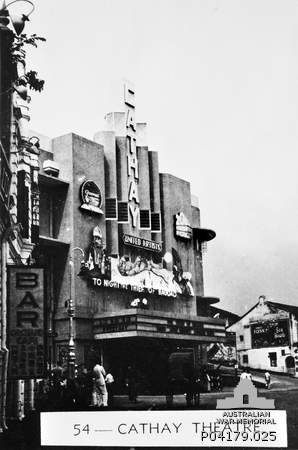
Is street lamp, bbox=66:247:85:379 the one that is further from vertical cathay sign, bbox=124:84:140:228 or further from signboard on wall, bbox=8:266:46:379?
signboard on wall, bbox=8:266:46:379

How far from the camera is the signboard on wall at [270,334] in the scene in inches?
290

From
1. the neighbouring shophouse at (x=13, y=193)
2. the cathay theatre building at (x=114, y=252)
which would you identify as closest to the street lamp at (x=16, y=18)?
the neighbouring shophouse at (x=13, y=193)

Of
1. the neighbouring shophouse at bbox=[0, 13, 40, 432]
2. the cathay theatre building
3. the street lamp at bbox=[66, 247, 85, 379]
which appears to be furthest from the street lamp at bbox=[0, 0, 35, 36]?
the street lamp at bbox=[66, 247, 85, 379]

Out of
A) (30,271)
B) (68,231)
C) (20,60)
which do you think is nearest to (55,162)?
(68,231)

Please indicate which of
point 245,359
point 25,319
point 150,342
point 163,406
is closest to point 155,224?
point 150,342

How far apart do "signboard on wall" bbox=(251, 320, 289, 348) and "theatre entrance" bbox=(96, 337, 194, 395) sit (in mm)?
1093

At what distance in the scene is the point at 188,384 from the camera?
712cm

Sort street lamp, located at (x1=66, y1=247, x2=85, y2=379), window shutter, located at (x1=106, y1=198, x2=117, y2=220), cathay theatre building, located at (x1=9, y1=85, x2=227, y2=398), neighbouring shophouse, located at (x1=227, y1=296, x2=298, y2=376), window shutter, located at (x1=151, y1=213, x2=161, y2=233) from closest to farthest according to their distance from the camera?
neighbouring shophouse, located at (x1=227, y1=296, x2=298, y2=376) < street lamp, located at (x1=66, y1=247, x2=85, y2=379) < cathay theatre building, located at (x1=9, y1=85, x2=227, y2=398) < window shutter, located at (x1=151, y1=213, x2=161, y2=233) < window shutter, located at (x1=106, y1=198, x2=117, y2=220)

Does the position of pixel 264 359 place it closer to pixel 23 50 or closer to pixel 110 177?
pixel 110 177

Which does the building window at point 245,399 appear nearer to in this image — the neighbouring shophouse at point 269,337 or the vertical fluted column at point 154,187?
the neighbouring shophouse at point 269,337

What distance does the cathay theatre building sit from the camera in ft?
29.5

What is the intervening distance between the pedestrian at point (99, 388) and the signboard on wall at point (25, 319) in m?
0.75

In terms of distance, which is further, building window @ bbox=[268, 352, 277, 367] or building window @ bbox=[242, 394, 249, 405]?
building window @ bbox=[268, 352, 277, 367]

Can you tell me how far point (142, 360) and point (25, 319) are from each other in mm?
2306
